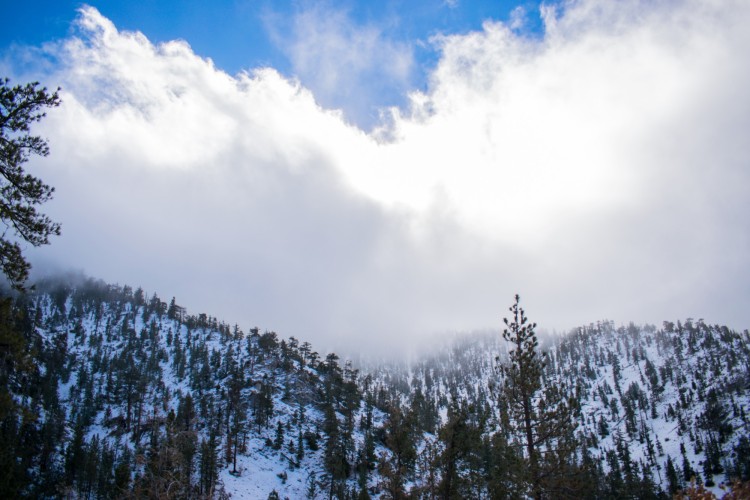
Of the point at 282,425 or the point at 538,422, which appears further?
the point at 282,425

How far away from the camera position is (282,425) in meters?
89.9

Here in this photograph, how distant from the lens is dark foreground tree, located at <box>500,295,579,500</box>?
1683 cm

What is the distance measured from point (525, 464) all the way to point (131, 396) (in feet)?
339

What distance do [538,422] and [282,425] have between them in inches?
3306

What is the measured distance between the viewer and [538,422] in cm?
1800

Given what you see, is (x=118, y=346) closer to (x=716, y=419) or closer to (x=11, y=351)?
(x=11, y=351)

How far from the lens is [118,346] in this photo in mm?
165875

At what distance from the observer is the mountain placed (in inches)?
688

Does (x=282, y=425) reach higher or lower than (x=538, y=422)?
higher

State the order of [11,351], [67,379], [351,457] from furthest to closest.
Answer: [67,379]
[351,457]
[11,351]

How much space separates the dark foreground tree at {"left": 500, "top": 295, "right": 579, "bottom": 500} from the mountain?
11cm

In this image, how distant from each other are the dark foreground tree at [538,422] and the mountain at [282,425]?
110mm

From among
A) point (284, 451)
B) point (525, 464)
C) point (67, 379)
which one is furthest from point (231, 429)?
point (67, 379)

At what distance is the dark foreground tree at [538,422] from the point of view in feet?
55.2
